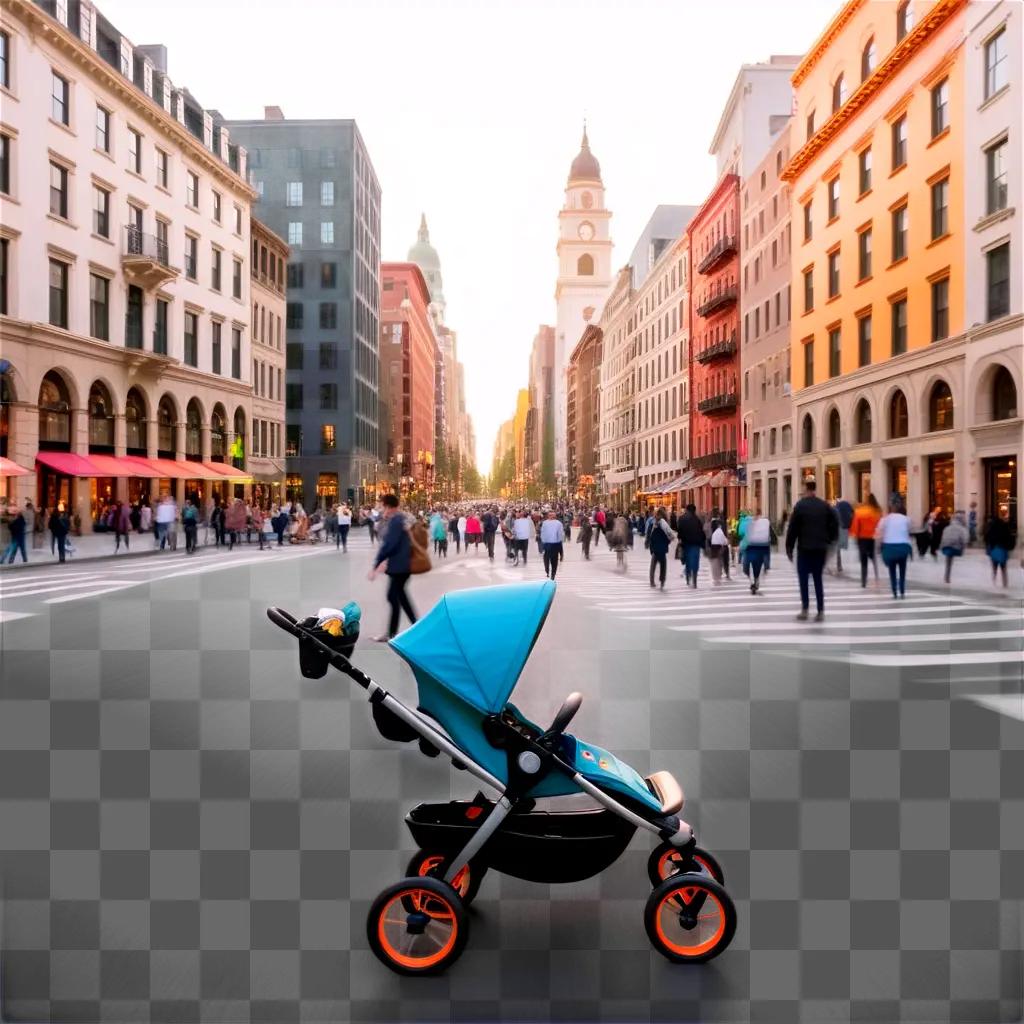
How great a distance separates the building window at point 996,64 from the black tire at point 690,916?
31565mm

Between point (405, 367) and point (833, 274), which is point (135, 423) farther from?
point (405, 367)

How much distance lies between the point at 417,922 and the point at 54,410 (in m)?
38.3

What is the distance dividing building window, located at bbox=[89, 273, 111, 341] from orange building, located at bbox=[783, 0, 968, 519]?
31.8 m

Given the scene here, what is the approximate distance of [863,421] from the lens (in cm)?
3962

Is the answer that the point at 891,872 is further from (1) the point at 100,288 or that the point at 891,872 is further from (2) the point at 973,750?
(1) the point at 100,288

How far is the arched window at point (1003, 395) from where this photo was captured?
28.6 metres

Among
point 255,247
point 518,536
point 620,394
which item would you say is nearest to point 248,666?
point 518,536

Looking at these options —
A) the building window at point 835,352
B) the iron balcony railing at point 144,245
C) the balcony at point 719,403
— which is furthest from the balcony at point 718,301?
the iron balcony railing at point 144,245

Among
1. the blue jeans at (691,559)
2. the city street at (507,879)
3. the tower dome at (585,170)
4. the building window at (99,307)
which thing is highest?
the tower dome at (585,170)

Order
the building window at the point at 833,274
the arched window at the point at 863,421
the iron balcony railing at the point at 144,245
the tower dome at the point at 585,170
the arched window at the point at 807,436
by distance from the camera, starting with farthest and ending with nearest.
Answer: the tower dome at the point at 585,170 < the arched window at the point at 807,436 < the iron balcony railing at the point at 144,245 < the building window at the point at 833,274 < the arched window at the point at 863,421

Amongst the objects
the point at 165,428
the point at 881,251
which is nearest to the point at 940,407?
the point at 881,251

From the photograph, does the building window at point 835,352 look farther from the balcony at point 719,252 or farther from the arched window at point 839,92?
the balcony at point 719,252

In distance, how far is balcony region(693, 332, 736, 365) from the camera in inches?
2324

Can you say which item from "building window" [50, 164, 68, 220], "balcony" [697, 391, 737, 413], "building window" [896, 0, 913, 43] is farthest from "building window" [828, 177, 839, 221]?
"building window" [50, 164, 68, 220]
